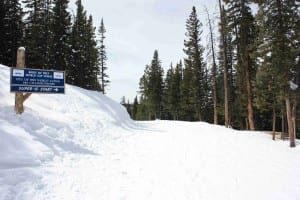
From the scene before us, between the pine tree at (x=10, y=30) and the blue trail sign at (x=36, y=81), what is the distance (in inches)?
816

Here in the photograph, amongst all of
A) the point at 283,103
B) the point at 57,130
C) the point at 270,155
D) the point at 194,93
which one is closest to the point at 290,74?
the point at 283,103

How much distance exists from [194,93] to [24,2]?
2731 cm

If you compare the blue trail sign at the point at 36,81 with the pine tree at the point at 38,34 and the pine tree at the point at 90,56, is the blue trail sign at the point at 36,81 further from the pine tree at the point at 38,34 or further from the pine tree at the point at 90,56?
the pine tree at the point at 90,56

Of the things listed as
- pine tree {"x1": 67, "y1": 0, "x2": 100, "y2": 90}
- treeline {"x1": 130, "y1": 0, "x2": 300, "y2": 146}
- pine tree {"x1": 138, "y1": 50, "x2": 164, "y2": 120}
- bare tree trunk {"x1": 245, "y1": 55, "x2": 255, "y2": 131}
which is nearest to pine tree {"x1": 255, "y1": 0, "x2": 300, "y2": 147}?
treeline {"x1": 130, "y1": 0, "x2": 300, "y2": 146}

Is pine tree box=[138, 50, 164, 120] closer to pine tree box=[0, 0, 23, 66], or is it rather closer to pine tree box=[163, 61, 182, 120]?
pine tree box=[163, 61, 182, 120]

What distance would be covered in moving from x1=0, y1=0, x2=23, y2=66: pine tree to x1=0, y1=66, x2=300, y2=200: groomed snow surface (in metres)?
18.0

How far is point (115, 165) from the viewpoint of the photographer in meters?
8.42

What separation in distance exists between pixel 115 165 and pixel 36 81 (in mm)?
4390

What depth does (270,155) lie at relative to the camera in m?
11.4

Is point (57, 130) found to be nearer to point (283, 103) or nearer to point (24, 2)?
point (283, 103)

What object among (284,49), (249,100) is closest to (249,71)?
(249,100)

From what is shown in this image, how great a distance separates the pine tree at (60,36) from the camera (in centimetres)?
3175

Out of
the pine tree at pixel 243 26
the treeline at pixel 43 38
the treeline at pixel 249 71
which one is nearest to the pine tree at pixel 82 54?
the treeline at pixel 43 38

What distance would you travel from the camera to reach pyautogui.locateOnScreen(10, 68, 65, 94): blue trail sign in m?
9.89
